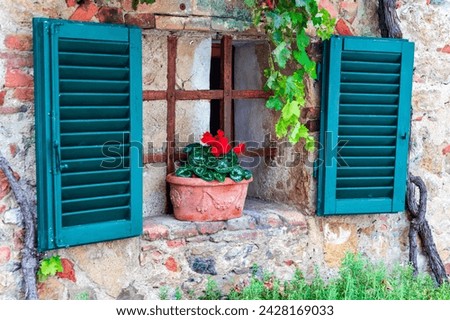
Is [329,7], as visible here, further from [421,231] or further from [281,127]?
[421,231]

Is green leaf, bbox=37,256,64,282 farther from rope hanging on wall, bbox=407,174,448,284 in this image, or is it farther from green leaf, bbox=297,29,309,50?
rope hanging on wall, bbox=407,174,448,284

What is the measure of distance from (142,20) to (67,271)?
1477 millimetres

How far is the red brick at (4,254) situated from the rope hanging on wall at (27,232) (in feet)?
0.25

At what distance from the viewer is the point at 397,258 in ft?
15.5

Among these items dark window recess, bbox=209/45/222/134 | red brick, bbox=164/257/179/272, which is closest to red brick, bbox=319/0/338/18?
dark window recess, bbox=209/45/222/134

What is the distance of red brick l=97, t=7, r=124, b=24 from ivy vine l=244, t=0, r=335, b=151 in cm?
74

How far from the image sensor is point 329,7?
4.28 m

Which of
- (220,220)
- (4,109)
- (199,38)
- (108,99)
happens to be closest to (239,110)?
(199,38)

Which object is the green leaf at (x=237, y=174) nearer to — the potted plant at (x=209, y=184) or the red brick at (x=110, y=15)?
the potted plant at (x=209, y=184)

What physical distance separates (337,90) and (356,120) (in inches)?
9.5

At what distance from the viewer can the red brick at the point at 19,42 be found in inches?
134

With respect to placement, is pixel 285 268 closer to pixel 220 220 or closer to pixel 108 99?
pixel 220 220

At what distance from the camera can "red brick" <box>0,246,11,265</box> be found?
352 cm

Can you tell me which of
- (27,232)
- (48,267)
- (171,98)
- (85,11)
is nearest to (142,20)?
(85,11)
